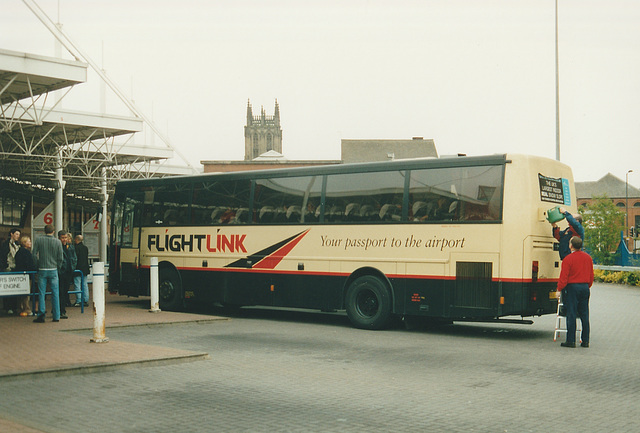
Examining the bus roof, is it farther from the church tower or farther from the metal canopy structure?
the church tower

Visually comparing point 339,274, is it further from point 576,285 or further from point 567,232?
point 576,285

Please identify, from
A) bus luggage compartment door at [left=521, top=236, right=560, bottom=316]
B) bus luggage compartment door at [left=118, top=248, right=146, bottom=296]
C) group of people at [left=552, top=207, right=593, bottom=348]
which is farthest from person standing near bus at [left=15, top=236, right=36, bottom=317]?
group of people at [left=552, top=207, right=593, bottom=348]

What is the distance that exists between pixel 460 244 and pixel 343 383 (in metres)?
5.54

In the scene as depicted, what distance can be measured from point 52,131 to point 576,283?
83.5 ft

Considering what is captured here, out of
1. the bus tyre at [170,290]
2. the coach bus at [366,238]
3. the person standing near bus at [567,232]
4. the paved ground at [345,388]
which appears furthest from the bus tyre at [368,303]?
the bus tyre at [170,290]

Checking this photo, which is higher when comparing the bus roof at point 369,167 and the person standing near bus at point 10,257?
the bus roof at point 369,167

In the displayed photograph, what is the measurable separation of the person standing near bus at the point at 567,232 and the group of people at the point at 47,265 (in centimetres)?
945

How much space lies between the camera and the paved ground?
6.62 meters

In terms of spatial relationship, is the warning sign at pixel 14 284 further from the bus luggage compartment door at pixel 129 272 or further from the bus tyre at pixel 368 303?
the bus tyre at pixel 368 303

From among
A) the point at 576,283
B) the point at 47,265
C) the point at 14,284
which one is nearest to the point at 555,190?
the point at 576,283

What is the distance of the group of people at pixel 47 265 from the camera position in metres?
14.4

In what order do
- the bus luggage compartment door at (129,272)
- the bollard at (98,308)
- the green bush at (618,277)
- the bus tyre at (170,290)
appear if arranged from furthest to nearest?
the green bush at (618,277), the bus luggage compartment door at (129,272), the bus tyre at (170,290), the bollard at (98,308)

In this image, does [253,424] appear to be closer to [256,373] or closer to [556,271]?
[256,373]

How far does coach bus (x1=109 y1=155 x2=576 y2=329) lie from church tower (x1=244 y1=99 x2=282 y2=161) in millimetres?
113585
